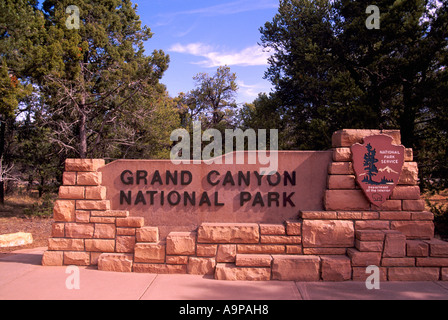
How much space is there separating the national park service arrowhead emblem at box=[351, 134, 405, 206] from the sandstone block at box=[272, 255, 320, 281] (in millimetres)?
1531

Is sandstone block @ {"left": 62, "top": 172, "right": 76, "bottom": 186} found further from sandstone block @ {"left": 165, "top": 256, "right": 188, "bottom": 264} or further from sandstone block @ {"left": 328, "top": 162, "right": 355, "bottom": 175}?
sandstone block @ {"left": 328, "top": 162, "right": 355, "bottom": 175}

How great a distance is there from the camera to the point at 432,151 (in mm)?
11141

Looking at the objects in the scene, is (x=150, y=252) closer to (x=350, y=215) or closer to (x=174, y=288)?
(x=174, y=288)

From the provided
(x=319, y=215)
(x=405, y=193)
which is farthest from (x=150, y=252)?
(x=405, y=193)

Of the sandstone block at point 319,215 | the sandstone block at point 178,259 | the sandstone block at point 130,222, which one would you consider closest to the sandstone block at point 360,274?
the sandstone block at point 319,215

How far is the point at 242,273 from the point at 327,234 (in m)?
1.60

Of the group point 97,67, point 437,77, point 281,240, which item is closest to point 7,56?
point 97,67

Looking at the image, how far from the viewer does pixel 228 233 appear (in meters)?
5.70

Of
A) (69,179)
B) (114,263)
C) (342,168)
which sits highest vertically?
(342,168)

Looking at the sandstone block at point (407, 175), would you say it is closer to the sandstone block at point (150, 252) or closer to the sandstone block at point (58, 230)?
the sandstone block at point (150, 252)

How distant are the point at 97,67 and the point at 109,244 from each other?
12731mm

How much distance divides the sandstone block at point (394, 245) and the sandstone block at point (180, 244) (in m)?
3.23

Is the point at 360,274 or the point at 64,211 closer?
the point at 360,274

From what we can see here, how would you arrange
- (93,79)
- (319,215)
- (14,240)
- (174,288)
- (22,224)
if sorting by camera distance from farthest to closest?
(93,79), (22,224), (14,240), (319,215), (174,288)
